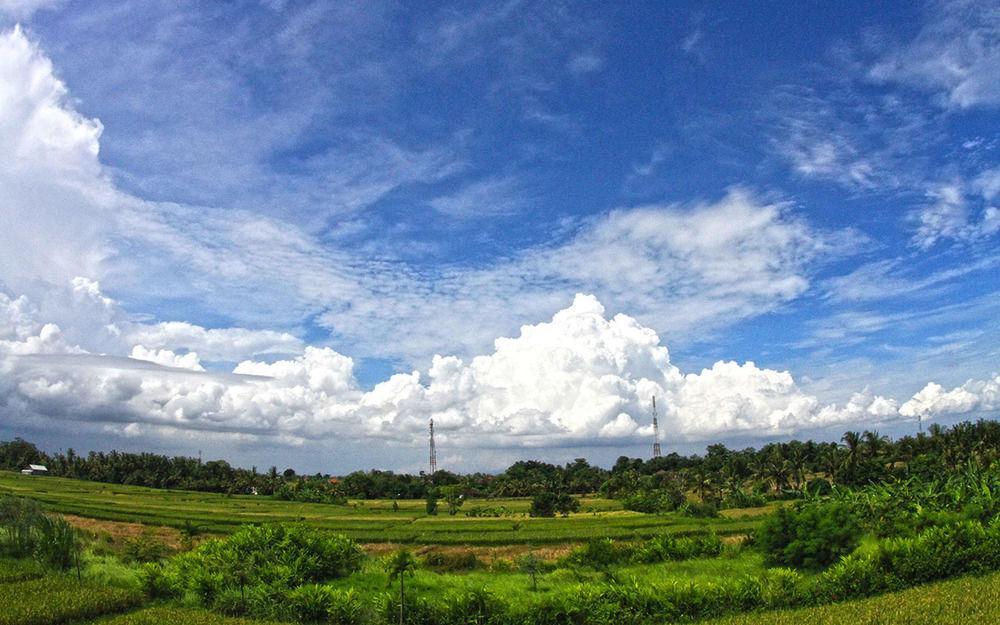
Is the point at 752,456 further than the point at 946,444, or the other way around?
the point at 752,456

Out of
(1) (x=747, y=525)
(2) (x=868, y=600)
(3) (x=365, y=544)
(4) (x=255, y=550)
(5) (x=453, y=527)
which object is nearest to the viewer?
(2) (x=868, y=600)

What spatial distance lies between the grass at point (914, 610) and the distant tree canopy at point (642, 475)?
49.6 metres

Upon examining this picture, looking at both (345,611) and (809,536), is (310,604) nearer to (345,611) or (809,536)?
(345,611)

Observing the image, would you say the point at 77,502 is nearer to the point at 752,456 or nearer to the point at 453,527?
the point at 453,527

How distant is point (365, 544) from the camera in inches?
2105

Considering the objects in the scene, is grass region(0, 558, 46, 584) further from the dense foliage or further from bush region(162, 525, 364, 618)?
bush region(162, 525, 364, 618)

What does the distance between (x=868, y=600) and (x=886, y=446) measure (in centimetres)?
7214

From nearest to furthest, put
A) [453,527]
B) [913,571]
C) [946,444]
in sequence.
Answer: [913,571], [453,527], [946,444]

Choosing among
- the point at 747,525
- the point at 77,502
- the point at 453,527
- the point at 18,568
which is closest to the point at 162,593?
the point at 18,568

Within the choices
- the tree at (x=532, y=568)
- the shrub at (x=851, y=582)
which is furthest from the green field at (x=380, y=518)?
the shrub at (x=851, y=582)

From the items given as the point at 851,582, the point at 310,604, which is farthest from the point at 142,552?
the point at 851,582

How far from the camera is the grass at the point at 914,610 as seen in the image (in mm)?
18812

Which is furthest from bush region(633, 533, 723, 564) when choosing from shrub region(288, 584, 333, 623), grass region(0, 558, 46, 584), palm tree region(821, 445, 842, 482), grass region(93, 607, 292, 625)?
palm tree region(821, 445, 842, 482)

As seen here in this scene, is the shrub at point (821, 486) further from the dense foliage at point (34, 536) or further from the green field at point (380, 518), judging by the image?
the dense foliage at point (34, 536)
